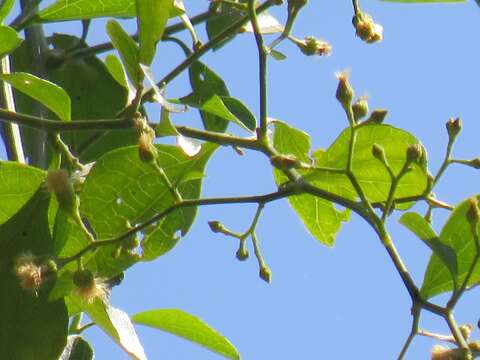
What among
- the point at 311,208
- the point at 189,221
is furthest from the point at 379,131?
the point at 189,221

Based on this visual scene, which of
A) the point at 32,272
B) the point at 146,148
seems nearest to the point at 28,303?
the point at 32,272

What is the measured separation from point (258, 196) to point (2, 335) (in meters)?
0.33

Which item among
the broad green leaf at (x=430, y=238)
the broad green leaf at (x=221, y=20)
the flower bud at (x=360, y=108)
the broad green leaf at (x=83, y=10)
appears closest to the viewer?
the broad green leaf at (x=430, y=238)

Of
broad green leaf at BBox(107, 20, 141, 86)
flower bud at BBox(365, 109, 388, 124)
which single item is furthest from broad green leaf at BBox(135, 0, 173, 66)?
flower bud at BBox(365, 109, 388, 124)

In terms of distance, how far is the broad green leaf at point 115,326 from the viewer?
1.35 m

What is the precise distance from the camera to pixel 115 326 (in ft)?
4.50

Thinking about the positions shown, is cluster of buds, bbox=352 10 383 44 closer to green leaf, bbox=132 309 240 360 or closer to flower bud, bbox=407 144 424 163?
flower bud, bbox=407 144 424 163

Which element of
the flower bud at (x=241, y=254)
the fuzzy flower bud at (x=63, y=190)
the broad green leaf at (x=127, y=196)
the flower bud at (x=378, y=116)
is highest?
the flower bud at (x=378, y=116)

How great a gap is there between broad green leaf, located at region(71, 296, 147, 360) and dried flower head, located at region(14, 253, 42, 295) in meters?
0.06

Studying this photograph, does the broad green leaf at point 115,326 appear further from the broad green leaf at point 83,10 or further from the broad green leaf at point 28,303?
the broad green leaf at point 83,10

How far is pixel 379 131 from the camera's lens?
1393mm

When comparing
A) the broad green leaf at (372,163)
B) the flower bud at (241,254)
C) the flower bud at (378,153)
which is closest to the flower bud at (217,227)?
the flower bud at (241,254)

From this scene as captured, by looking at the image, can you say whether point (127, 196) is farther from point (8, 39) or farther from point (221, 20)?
point (221, 20)

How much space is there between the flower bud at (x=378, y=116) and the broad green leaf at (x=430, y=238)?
0.39ft
